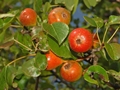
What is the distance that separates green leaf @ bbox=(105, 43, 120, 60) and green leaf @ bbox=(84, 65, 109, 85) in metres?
0.07

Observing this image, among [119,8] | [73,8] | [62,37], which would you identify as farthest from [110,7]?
[62,37]

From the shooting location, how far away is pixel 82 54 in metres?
1.44

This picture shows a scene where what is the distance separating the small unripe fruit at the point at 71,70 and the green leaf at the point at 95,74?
0.12 ft

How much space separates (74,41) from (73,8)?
31cm

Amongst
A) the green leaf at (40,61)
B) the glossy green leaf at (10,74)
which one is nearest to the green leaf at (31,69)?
the green leaf at (40,61)

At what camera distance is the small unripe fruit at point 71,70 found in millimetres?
1359

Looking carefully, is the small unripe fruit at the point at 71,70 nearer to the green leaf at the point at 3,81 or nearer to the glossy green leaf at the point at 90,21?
the glossy green leaf at the point at 90,21

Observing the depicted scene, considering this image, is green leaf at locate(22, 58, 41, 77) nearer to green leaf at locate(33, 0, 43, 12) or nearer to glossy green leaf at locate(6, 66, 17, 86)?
glossy green leaf at locate(6, 66, 17, 86)

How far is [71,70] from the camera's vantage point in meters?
1.36

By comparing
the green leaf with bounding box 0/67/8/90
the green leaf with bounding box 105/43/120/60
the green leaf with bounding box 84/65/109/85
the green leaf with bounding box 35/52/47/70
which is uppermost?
the green leaf with bounding box 105/43/120/60

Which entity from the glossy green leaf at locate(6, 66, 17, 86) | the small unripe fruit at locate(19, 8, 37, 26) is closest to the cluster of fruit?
the small unripe fruit at locate(19, 8, 37, 26)

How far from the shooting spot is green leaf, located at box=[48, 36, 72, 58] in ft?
4.52

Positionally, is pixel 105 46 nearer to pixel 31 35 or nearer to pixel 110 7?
pixel 31 35

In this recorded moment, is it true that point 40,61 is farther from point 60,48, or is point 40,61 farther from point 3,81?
point 3,81
